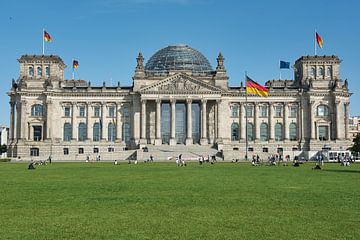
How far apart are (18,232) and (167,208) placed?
289 inches

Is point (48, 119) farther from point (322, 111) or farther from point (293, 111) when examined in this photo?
point (322, 111)

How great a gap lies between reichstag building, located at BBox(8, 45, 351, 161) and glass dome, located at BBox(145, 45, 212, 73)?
4597mm

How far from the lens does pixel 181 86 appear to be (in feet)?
394

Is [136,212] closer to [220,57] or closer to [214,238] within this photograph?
[214,238]

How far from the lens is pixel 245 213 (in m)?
19.6

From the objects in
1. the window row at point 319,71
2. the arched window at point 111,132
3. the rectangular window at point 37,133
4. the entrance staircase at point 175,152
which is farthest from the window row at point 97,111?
the window row at point 319,71

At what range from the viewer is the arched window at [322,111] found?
126 meters

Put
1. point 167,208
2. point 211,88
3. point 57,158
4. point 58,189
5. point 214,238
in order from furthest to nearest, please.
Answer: point 211,88, point 57,158, point 58,189, point 167,208, point 214,238

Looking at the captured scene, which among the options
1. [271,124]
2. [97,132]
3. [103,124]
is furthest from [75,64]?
[271,124]

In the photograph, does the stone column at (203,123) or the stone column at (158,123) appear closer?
the stone column at (203,123)

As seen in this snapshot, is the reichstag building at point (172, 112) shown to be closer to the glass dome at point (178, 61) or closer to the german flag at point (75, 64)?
the german flag at point (75, 64)

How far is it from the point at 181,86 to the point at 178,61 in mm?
15973

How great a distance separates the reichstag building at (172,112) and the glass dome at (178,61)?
4.60 metres

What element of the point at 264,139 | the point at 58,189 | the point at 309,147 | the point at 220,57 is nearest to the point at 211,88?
the point at 220,57
